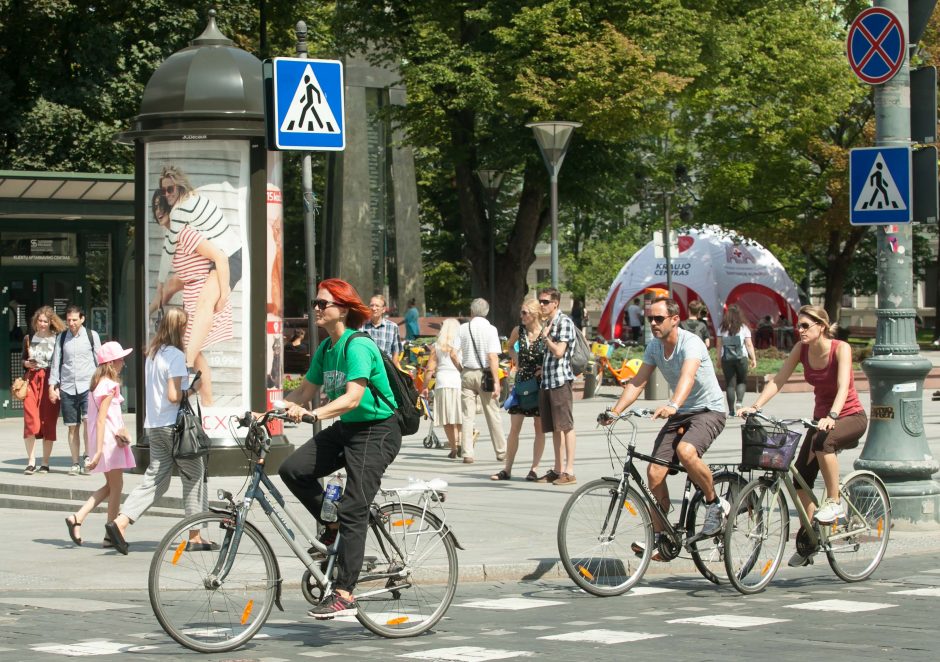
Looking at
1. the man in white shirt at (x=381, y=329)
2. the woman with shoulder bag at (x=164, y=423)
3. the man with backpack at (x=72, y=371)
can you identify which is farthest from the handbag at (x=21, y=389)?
the woman with shoulder bag at (x=164, y=423)

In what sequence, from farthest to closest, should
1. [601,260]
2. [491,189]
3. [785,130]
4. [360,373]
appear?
[601,260]
[785,130]
[491,189]
[360,373]

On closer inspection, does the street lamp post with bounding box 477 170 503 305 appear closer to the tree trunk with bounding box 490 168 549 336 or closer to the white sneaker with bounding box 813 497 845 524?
the tree trunk with bounding box 490 168 549 336

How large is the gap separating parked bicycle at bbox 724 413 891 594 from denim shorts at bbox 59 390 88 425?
29.2 ft

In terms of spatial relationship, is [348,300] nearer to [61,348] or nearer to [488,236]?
[61,348]

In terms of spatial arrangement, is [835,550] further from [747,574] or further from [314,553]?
[314,553]

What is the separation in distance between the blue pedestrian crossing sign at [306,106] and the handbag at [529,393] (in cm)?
449

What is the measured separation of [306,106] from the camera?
10.7 metres

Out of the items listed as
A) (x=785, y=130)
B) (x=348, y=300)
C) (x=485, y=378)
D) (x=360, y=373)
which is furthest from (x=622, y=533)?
(x=785, y=130)

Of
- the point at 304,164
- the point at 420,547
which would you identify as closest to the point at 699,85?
the point at 304,164

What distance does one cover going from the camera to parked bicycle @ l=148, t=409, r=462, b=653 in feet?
23.6

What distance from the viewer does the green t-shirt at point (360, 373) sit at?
24.7ft

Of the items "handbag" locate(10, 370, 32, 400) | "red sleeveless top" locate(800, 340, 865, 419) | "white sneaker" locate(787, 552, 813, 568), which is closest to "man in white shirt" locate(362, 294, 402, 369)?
"handbag" locate(10, 370, 32, 400)

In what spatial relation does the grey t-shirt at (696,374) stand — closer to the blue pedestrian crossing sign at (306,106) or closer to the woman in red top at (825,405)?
the woman in red top at (825,405)

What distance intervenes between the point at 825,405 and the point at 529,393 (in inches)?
199
